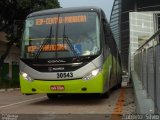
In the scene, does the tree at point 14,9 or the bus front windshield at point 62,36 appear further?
the tree at point 14,9

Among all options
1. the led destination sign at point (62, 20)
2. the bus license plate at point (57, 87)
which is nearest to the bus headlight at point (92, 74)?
the bus license plate at point (57, 87)

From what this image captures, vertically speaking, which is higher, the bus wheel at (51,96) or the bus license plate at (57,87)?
the bus license plate at (57,87)

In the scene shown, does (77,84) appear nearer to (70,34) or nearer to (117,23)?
(70,34)

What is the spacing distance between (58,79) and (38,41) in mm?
1416

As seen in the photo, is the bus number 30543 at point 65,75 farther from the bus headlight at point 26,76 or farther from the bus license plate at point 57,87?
the bus headlight at point 26,76

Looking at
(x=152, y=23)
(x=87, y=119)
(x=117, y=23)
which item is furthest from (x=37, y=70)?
(x=117, y=23)

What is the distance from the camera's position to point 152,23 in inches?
1828

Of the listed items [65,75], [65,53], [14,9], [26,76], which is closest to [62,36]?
[65,53]

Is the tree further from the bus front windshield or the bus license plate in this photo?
the bus license plate

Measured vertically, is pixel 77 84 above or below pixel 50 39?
below

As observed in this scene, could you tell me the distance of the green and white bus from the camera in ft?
47.2

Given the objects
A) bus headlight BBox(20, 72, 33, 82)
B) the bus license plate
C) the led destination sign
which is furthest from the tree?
the bus license plate

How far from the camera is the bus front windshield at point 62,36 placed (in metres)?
14.6

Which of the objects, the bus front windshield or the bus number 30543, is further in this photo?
the bus front windshield
